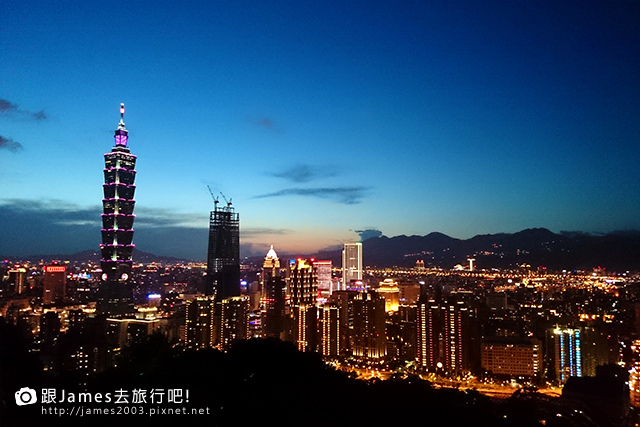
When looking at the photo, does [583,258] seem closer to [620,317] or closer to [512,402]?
[620,317]

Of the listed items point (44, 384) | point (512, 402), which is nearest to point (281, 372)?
point (44, 384)

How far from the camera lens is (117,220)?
A: 74.4 ft

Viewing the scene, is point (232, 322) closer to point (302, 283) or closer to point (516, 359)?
point (302, 283)

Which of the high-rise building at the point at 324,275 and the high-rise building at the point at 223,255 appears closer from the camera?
the high-rise building at the point at 223,255

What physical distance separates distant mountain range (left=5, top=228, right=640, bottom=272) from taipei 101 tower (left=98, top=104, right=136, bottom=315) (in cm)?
136

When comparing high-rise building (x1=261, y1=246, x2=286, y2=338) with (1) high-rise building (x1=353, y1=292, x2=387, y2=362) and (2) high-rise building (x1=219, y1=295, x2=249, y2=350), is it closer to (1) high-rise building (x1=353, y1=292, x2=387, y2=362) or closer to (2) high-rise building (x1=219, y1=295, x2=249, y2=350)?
(2) high-rise building (x1=219, y1=295, x2=249, y2=350)

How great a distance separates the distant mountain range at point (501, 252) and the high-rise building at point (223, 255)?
4.30m

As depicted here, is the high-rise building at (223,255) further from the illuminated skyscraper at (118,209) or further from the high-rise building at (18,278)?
the high-rise building at (18,278)

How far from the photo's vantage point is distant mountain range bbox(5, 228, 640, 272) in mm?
18484

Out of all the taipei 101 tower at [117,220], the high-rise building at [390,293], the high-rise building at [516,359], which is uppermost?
the taipei 101 tower at [117,220]

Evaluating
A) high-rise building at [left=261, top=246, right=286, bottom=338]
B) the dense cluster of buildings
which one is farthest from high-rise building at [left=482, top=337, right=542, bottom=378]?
high-rise building at [left=261, top=246, right=286, bottom=338]

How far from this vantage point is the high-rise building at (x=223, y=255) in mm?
28688

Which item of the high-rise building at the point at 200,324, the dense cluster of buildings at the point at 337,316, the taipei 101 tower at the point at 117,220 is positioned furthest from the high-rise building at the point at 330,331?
the taipei 101 tower at the point at 117,220

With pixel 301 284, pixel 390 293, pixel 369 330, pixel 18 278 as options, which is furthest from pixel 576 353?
pixel 18 278
